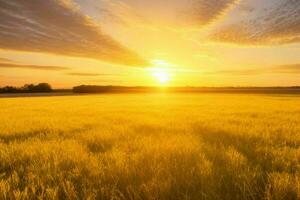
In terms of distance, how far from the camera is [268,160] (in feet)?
14.1

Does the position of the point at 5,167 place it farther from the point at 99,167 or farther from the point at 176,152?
the point at 176,152

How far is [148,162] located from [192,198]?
1.28m

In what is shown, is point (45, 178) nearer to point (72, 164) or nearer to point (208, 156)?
point (72, 164)

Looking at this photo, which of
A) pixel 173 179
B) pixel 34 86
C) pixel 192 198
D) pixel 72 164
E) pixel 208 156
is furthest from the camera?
pixel 34 86

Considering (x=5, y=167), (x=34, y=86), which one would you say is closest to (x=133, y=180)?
(x=5, y=167)

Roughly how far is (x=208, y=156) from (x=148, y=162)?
129 centimetres

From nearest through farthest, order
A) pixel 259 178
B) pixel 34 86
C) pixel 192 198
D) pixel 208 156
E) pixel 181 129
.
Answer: pixel 192 198, pixel 259 178, pixel 208 156, pixel 181 129, pixel 34 86

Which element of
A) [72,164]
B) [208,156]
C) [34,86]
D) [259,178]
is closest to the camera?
→ [259,178]

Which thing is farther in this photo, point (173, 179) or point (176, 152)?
point (176, 152)

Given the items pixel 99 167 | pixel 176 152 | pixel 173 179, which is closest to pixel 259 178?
pixel 173 179

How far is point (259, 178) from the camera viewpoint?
11.2 ft

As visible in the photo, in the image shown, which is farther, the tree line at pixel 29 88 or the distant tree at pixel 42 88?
the distant tree at pixel 42 88

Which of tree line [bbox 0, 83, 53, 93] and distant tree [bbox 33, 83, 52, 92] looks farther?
distant tree [bbox 33, 83, 52, 92]

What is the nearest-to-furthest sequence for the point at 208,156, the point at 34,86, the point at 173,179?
the point at 173,179, the point at 208,156, the point at 34,86
